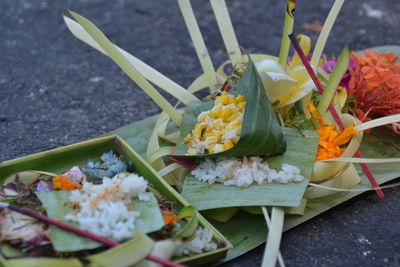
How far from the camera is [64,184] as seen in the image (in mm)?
1163

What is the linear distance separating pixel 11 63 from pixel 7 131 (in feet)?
1.44

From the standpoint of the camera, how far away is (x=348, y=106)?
154 cm

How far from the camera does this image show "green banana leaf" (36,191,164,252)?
39.0 inches

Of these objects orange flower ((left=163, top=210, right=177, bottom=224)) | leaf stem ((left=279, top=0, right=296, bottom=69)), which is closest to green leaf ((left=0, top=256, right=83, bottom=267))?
orange flower ((left=163, top=210, right=177, bottom=224))

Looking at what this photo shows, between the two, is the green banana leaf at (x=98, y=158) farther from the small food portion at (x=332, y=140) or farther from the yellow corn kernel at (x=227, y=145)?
the small food portion at (x=332, y=140)

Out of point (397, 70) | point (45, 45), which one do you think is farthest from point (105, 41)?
point (45, 45)

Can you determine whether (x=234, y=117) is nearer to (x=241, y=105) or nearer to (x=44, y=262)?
(x=241, y=105)

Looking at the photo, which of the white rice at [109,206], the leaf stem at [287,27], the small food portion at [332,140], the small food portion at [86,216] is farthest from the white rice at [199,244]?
the leaf stem at [287,27]

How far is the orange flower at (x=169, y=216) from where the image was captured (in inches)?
43.0

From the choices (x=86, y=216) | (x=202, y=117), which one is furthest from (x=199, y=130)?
(x=86, y=216)

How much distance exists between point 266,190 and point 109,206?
34 cm

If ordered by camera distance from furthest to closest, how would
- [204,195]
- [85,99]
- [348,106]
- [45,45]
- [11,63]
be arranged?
1. [45,45]
2. [11,63]
3. [85,99]
4. [348,106]
5. [204,195]

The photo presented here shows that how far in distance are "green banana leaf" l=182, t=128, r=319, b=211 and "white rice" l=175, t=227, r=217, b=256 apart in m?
0.10

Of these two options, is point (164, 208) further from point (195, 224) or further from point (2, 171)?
point (2, 171)
